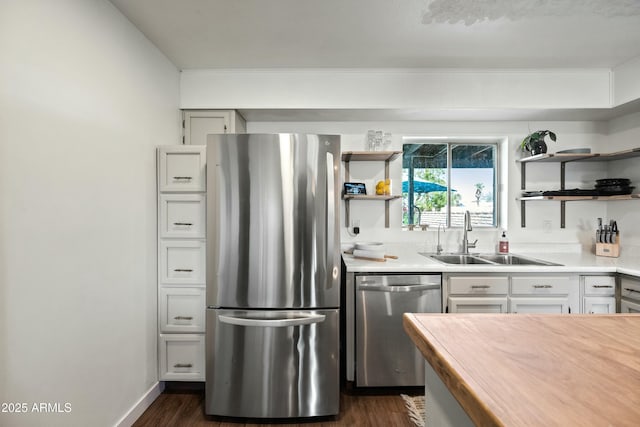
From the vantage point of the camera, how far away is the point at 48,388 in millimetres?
1267

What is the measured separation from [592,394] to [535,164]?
2.91 m

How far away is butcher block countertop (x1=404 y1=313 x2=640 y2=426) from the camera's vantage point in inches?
18.0

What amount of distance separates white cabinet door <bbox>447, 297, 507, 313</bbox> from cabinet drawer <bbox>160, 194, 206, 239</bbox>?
186 cm

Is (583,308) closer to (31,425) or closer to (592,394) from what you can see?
(592,394)

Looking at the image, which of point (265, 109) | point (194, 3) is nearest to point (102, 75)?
point (194, 3)

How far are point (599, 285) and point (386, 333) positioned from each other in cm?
157

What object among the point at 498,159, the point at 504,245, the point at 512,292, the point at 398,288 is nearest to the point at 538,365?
the point at 398,288

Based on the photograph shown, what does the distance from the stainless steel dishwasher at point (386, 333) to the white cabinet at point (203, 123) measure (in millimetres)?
→ 1697

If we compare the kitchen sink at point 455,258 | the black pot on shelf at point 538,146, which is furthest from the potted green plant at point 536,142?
the kitchen sink at point 455,258

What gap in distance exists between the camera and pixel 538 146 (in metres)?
2.61

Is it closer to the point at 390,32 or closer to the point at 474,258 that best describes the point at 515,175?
the point at 474,258

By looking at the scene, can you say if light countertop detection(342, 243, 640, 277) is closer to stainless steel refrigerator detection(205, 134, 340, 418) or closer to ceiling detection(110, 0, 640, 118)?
stainless steel refrigerator detection(205, 134, 340, 418)

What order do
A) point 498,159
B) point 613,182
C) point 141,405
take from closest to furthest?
point 141,405 → point 613,182 → point 498,159

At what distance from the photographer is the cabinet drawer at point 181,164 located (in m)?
2.07
